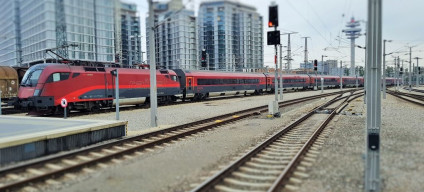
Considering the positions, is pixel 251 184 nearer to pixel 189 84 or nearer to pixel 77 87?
pixel 77 87

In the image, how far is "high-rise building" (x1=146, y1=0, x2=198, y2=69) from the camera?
11.9 m

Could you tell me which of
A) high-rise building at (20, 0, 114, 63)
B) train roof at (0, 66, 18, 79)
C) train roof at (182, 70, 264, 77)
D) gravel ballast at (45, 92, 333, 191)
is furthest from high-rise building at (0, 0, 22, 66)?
train roof at (182, 70, 264, 77)

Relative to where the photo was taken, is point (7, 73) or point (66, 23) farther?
point (7, 73)

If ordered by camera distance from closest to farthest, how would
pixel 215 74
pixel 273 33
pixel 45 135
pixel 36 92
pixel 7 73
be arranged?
pixel 45 135, pixel 273 33, pixel 36 92, pixel 7 73, pixel 215 74

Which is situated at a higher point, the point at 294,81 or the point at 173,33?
the point at 173,33

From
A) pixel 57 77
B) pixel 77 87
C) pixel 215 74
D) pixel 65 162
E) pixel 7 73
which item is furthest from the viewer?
pixel 215 74

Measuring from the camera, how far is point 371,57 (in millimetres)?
7547

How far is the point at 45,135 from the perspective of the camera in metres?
8.84

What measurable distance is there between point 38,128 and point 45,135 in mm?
1642

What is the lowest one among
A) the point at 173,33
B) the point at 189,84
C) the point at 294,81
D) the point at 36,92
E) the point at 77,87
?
the point at 36,92

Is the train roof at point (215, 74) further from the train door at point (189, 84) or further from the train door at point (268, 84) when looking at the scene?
the train door at point (268, 84)

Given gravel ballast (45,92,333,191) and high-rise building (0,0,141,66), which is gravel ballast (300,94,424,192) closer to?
gravel ballast (45,92,333,191)

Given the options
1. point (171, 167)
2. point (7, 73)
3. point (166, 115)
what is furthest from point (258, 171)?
point (7, 73)

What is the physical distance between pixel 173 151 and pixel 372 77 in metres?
5.67
